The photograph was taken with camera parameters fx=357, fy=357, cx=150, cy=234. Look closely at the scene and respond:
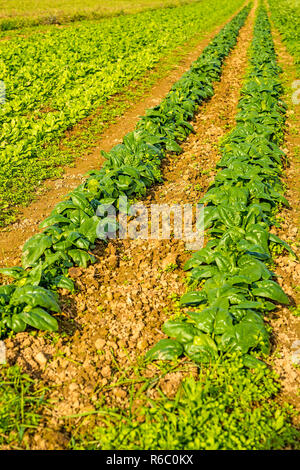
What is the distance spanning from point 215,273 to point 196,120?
19.1ft

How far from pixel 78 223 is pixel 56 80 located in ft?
26.8

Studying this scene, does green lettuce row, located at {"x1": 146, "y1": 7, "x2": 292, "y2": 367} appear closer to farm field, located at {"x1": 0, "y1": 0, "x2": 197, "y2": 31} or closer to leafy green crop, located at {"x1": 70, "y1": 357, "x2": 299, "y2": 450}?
leafy green crop, located at {"x1": 70, "y1": 357, "x2": 299, "y2": 450}

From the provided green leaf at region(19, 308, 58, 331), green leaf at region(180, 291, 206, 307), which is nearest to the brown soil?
green leaf at region(180, 291, 206, 307)

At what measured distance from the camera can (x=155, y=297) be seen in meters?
4.14

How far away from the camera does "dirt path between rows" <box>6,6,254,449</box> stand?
3.04 metres

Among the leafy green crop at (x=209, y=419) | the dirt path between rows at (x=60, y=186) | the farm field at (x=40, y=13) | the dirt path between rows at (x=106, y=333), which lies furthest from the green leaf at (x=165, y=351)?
the farm field at (x=40, y=13)

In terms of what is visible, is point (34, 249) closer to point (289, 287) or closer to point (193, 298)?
point (193, 298)

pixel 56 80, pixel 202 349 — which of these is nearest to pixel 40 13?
pixel 56 80

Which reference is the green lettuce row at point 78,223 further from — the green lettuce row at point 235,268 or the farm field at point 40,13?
the farm field at point 40,13

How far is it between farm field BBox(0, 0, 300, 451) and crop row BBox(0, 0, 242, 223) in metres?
0.08
